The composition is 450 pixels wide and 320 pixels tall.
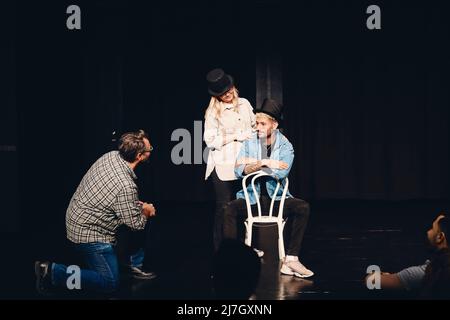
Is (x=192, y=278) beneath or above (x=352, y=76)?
beneath

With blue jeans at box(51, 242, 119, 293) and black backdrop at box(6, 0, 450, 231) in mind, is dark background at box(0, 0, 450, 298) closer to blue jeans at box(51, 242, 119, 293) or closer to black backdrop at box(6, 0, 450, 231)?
black backdrop at box(6, 0, 450, 231)

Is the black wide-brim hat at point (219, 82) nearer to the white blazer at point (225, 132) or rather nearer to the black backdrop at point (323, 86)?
the white blazer at point (225, 132)

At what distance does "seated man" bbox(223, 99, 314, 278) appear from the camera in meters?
4.88

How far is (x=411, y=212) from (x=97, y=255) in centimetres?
389

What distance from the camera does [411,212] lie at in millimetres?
7230

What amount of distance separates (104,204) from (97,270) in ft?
1.31

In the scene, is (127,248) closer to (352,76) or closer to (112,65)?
(112,65)

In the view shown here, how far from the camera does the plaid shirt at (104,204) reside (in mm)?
4289

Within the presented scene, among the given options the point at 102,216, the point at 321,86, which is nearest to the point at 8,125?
the point at 102,216

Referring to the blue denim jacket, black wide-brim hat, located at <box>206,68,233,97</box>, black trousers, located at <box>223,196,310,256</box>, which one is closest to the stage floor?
black trousers, located at <box>223,196,310,256</box>

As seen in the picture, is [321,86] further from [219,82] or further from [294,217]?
[294,217]

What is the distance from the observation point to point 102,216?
14.2 ft

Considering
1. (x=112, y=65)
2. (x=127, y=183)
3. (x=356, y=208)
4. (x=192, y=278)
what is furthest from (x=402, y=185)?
(x=127, y=183)

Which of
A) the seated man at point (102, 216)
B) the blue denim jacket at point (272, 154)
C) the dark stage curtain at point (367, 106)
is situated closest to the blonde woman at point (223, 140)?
the blue denim jacket at point (272, 154)
